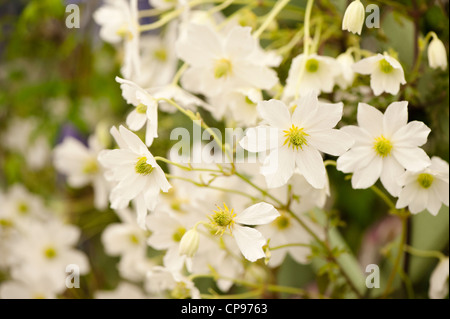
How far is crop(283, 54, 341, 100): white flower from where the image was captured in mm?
450

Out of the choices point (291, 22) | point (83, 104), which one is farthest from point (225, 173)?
point (83, 104)

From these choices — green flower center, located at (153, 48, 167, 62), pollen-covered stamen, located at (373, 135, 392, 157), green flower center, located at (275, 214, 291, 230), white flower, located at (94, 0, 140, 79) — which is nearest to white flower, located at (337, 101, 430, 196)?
pollen-covered stamen, located at (373, 135, 392, 157)

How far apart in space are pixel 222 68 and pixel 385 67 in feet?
0.46

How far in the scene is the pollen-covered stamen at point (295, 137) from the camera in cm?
38

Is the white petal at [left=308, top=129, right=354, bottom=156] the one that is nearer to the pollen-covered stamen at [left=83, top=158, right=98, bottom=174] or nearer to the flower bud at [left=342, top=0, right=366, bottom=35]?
the flower bud at [left=342, top=0, right=366, bottom=35]

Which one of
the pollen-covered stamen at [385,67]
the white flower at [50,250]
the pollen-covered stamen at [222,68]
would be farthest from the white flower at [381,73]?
the white flower at [50,250]

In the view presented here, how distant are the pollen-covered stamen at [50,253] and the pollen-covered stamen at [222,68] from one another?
387 millimetres

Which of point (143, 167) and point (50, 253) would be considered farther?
point (50, 253)

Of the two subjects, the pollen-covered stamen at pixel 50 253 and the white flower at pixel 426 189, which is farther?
the pollen-covered stamen at pixel 50 253

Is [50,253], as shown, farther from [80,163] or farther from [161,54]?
[161,54]

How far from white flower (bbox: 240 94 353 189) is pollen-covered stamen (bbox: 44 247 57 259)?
0.43 metres

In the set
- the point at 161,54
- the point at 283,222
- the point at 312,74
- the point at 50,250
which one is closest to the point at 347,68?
the point at 312,74

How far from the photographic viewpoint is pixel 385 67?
418 millimetres

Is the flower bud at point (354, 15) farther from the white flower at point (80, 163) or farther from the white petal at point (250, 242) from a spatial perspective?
the white flower at point (80, 163)
